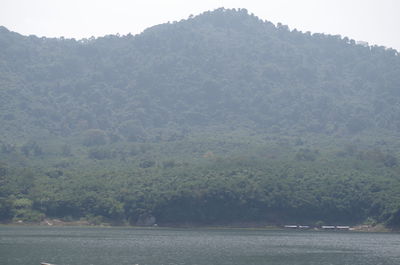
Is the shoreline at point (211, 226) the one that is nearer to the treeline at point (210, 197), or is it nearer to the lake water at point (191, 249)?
the treeline at point (210, 197)

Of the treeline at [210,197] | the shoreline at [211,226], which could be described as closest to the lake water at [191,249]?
the shoreline at [211,226]

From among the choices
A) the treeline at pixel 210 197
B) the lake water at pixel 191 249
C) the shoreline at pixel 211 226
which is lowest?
the lake water at pixel 191 249

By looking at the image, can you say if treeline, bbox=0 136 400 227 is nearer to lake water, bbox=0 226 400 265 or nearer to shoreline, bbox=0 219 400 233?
shoreline, bbox=0 219 400 233

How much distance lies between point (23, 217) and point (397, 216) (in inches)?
2683

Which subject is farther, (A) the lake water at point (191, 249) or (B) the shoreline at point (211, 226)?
(B) the shoreline at point (211, 226)

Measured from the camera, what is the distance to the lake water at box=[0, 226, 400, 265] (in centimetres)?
6694

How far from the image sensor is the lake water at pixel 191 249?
66938 mm

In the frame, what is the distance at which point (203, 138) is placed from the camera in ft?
632

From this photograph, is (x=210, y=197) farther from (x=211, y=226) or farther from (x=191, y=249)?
(x=191, y=249)

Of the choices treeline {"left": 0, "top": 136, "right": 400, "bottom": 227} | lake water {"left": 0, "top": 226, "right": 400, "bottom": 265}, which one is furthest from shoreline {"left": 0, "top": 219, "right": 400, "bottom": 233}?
lake water {"left": 0, "top": 226, "right": 400, "bottom": 265}

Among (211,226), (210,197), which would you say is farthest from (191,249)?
(211,226)

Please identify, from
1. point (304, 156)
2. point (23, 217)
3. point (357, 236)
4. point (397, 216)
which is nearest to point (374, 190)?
point (397, 216)

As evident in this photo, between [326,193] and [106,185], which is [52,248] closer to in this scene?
[106,185]

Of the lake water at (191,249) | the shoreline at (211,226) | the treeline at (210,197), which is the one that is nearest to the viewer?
the lake water at (191,249)
